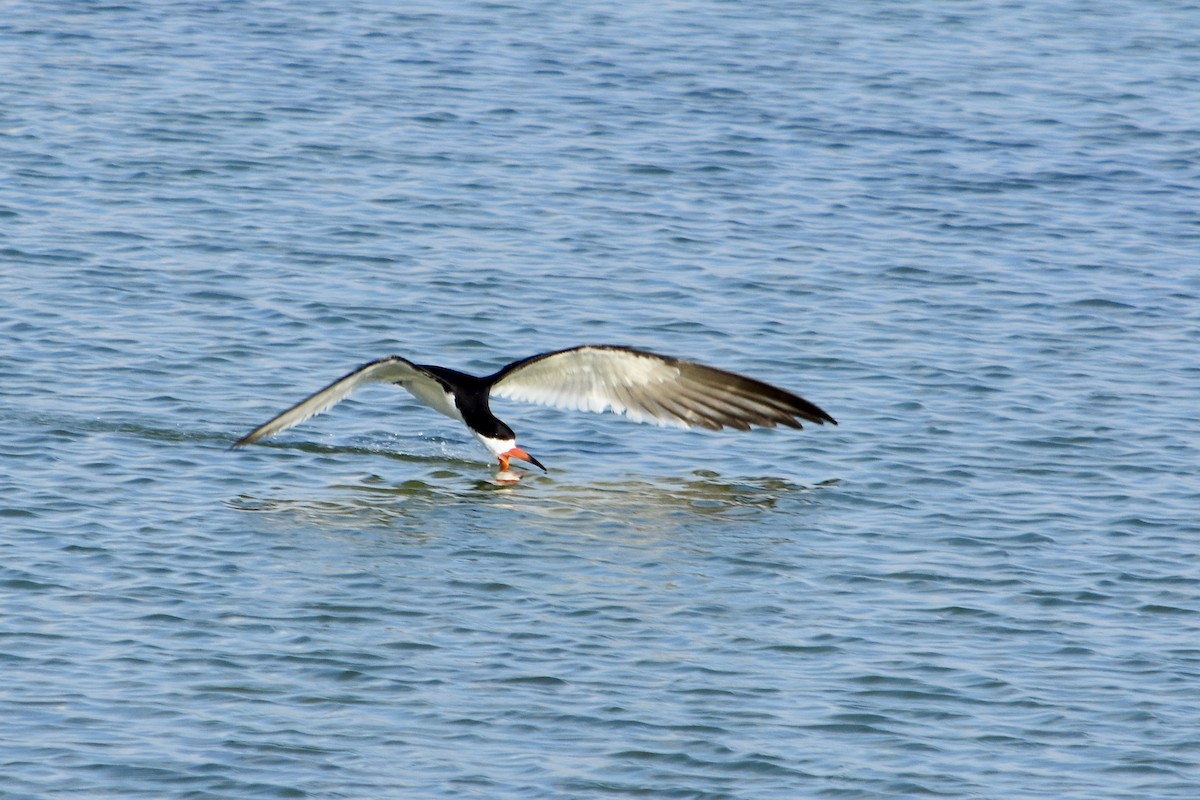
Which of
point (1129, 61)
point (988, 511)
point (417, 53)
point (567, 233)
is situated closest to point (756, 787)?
point (988, 511)

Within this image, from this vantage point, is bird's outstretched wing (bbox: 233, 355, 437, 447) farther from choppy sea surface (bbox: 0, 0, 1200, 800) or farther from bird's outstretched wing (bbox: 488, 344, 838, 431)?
bird's outstretched wing (bbox: 488, 344, 838, 431)

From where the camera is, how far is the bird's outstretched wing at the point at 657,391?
1167cm

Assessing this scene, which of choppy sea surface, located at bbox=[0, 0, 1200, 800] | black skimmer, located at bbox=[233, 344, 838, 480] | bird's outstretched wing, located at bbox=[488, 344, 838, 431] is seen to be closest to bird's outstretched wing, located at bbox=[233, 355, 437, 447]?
black skimmer, located at bbox=[233, 344, 838, 480]

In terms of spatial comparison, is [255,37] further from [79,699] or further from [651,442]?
[79,699]

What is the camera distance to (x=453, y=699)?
834cm

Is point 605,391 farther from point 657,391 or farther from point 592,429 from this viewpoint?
point 592,429

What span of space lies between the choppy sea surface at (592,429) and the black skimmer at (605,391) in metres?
0.37

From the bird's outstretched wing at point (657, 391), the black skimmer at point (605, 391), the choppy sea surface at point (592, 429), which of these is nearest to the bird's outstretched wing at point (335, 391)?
the black skimmer at point (605, 391)

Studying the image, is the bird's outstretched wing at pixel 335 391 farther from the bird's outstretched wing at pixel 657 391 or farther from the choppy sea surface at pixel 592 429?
the bird's outstretched wing at pixel 657 391

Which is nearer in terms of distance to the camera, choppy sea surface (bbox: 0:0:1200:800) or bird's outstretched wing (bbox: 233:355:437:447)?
choppy sea surface (bbox: 0:0:1200:800)

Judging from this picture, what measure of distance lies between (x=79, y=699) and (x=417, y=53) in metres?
16.0

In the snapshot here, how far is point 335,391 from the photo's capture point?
1088 centimetres

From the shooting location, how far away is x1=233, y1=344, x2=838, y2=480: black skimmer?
37.7 ft

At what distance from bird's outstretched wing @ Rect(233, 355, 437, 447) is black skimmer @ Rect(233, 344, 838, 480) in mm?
16
